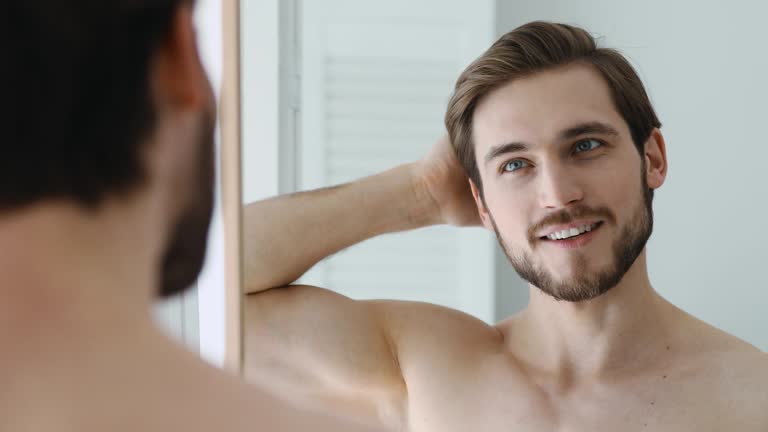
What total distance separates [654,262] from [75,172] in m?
0.66

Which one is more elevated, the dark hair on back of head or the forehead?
the dark hair on back of head

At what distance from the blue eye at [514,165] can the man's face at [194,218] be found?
56cm

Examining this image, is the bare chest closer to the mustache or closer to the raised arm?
the raised arm

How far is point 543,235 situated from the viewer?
2.61ft

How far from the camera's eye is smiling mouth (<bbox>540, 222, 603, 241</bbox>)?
0.79 m

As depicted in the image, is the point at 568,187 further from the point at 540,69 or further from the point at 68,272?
the point at 68,272

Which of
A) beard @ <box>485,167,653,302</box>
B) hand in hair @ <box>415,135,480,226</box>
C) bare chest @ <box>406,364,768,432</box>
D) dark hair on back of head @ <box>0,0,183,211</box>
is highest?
dark hair on back of head @ <box>0,0,183,211</box>

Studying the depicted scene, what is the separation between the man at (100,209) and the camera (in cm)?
21

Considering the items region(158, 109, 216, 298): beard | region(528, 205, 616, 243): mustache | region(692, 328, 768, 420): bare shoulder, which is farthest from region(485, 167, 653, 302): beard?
region(158, 109, 216, 298): beard

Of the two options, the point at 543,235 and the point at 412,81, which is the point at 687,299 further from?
the point at 412,81

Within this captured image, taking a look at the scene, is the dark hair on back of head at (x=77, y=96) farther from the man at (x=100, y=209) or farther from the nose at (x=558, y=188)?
the nose at (x=558, y=188)

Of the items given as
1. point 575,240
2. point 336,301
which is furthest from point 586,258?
point 336,301

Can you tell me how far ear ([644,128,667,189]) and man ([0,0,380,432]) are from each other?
0.61 metres

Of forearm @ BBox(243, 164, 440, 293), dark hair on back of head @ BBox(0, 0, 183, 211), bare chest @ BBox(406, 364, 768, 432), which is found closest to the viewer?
dark hair on back of head @ BBox(0, 0, 183, 211)
